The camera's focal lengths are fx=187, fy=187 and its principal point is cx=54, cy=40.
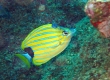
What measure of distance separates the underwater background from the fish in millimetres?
796

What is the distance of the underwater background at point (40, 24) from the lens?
358 cm

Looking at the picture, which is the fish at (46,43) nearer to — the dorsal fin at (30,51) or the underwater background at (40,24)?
the dorsal fin at (30,51)

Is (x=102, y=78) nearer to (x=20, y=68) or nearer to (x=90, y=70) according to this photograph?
(x=90, y=70)

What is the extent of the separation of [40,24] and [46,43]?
10.1ft

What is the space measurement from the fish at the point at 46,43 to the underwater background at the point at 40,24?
0.80 m

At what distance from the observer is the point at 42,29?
102 inches

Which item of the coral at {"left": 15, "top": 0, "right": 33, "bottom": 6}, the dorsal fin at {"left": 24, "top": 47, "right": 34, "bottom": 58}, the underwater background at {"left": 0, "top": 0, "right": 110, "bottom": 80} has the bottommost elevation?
the dorsal fin at {"left": 24, "top": 47, "right": 34, "bottom": 58}

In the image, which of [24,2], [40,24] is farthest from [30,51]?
[24,2]

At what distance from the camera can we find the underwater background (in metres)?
3.58

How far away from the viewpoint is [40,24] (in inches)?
219

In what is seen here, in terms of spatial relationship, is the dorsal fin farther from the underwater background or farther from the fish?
the underwater background

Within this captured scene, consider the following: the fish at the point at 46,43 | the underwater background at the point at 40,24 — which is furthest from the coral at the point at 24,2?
the fish at the point at 46,43

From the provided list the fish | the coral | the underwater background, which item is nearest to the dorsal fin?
the fish

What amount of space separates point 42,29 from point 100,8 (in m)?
0.89
